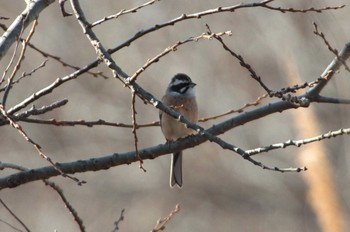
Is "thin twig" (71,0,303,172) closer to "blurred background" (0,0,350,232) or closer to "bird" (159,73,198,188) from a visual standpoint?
"bird" (159,73,198,188)

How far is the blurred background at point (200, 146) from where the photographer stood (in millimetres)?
14820

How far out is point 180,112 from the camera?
5.93 meters

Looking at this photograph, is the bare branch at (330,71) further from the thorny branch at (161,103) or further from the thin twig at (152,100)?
the thin twig at (152,100)

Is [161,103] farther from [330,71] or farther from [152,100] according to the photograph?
[330,71]

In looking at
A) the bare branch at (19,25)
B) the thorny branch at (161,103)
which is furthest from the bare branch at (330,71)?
the bare branch at (19,25)

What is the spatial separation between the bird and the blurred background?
→ 26.6 feet

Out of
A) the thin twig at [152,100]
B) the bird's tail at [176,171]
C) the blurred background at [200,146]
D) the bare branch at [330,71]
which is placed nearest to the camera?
the thin twig at [152,100]

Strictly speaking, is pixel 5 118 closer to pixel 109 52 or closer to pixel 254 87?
pixel 109 52

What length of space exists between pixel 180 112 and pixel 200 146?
9495mm

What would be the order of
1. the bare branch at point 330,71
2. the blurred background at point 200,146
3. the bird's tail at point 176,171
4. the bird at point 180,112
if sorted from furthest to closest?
the blurred background at point 200,146
the bird's tail at point 176,171
the bird at point 180,112
the bare branch at point 330,71

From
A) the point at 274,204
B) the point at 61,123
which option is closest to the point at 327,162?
the point at 274,204

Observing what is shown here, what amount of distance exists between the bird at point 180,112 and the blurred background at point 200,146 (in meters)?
8.10

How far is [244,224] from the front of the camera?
15.1m

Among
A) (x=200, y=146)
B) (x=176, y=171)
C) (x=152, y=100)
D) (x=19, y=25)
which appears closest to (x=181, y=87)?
(x=176, y=171)
